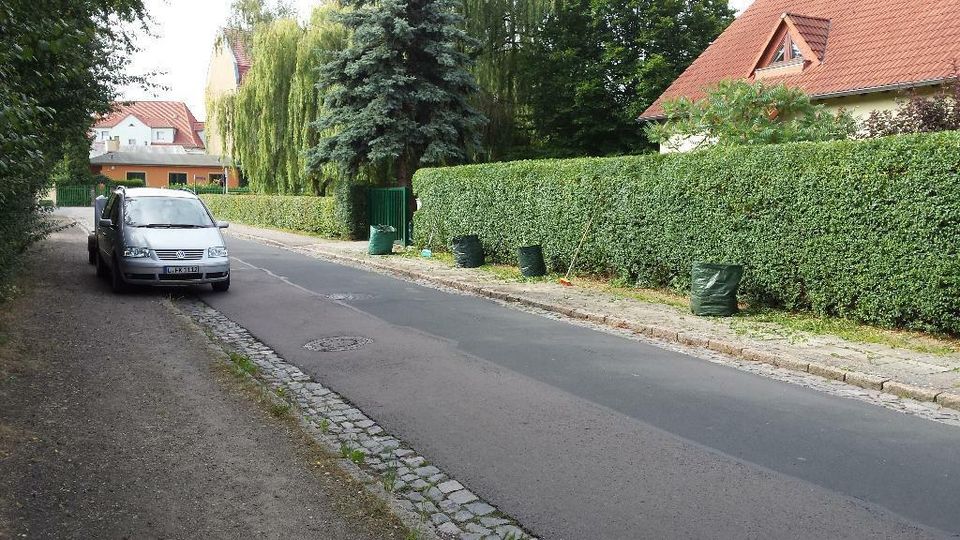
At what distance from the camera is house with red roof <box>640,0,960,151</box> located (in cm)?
1834

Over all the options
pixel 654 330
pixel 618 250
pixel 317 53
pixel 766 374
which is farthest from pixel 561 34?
pixel 766 374

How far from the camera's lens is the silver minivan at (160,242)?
12453mm

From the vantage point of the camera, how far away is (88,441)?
515cm

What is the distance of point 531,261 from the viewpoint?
1606cm

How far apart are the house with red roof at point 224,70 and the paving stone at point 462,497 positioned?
31.7 metres

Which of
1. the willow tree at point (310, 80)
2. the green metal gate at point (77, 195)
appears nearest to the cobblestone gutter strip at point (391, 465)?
the willow tree at point (310, 80)

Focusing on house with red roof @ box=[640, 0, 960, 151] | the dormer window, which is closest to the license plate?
house with red roof @ box=[640, 0, 960, 151]

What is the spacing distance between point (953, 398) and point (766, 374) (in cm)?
172

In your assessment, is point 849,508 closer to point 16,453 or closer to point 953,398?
point 953,398

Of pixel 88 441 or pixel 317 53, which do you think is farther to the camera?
pixel 317 53

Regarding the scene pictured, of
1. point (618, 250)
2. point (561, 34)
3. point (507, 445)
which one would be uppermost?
point (561, 34)

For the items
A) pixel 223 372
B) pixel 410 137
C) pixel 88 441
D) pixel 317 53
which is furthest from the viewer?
pixel 317 53

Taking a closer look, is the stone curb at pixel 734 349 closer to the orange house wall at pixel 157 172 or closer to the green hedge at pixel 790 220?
the green hedge at pixel 790 220

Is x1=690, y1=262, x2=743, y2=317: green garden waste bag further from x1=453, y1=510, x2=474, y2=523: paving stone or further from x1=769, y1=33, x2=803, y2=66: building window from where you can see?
x1=769, y1=33, x2=803, y2=66: building window
